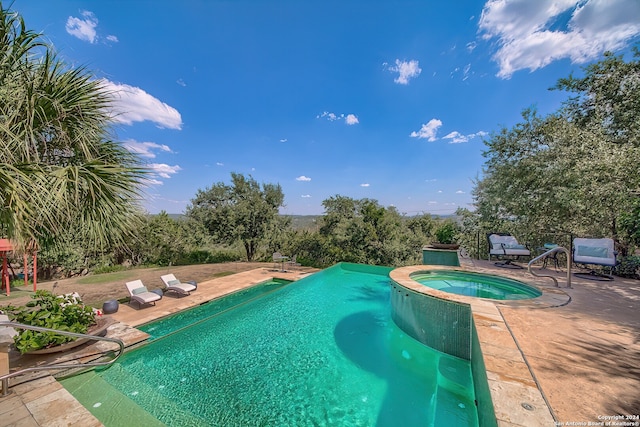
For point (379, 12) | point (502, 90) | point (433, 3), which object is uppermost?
point (379, 12)

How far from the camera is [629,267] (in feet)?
19.7

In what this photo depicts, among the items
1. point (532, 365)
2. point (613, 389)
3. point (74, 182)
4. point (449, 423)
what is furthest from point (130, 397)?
point (613, 389)

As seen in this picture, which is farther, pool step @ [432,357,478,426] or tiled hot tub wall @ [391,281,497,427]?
tiled hot tub wall @ [391,281,497,427]

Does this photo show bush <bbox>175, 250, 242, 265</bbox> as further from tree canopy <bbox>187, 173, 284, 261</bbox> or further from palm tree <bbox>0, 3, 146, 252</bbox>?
palm tree <bbox>0, 3, 146, 252</bbox>

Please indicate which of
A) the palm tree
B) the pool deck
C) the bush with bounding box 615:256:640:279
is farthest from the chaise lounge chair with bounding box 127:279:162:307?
the bush with bounding box 615:256:640:279

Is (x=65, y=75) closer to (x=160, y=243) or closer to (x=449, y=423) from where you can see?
(x=449, y=423)

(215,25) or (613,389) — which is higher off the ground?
(215,25)

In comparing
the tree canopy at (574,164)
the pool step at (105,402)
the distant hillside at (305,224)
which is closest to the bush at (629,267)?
the tree canopy at (574,164)

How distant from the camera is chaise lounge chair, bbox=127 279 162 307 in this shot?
5961mm

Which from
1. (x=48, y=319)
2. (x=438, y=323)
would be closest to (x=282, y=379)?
(x=438, y=323)

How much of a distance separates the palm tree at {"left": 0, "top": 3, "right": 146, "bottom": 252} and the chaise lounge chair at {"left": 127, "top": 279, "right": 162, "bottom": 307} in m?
3.35

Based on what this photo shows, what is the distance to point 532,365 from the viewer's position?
7.39ft

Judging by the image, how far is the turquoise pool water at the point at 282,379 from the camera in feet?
10.1

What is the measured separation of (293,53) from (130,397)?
12962 millimetres
